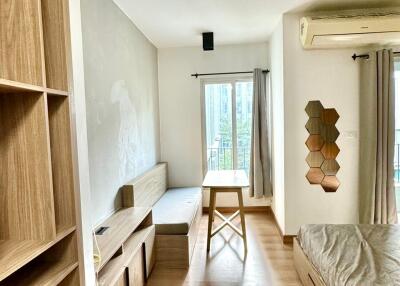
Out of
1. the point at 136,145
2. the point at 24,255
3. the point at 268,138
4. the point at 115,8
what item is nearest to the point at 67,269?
the point at 24,255

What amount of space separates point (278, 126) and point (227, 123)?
1.11 metres

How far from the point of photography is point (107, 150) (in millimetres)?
2561

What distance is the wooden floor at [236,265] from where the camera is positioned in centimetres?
256

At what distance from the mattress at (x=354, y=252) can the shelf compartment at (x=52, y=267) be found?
1.52m

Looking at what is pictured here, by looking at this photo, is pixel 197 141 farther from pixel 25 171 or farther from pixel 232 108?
pixel 25 171

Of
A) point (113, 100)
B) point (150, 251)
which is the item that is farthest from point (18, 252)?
point (113, 100)

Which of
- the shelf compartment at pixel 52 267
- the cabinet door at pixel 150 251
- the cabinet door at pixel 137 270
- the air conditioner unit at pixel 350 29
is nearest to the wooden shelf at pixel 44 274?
the shelf compartment at pixel 52 267

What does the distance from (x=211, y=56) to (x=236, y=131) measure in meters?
1.27

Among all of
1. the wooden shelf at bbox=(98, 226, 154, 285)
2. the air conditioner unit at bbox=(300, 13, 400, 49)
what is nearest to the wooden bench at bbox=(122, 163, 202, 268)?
the wooden shelf at bbox=(98, 226, 154, 285)

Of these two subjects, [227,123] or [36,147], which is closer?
[36,147]

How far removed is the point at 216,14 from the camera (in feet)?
10.4

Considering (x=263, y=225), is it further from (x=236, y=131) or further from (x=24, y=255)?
(x=24, y=255)

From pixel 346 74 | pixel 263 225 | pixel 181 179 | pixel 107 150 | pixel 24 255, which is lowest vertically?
pixel 263 225

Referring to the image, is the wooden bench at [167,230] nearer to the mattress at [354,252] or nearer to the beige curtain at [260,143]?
the mattress at [354,252]
